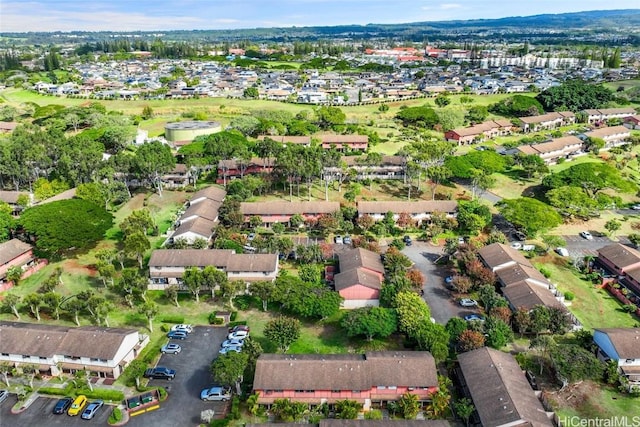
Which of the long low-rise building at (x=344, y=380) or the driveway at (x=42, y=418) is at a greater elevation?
the long low-rise building at (x=344, y=380)

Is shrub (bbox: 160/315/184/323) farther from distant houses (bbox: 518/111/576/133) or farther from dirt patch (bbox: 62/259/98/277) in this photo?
distant houses (bbox: 518/111/576/133)

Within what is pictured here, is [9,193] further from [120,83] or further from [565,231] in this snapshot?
[120,83]

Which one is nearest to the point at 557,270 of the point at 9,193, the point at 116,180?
the point at 116,180

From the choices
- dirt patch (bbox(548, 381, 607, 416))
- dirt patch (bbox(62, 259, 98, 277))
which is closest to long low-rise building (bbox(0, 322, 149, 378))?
dirt patch (bbox(62, 259, 98, 277))

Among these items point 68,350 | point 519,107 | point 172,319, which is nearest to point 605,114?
point 519,107

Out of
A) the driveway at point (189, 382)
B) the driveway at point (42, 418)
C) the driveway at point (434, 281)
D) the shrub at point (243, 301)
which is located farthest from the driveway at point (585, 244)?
the driveway at point (42, 418)

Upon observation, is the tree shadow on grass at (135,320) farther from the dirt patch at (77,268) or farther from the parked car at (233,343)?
the dirt patch at (77,268)
